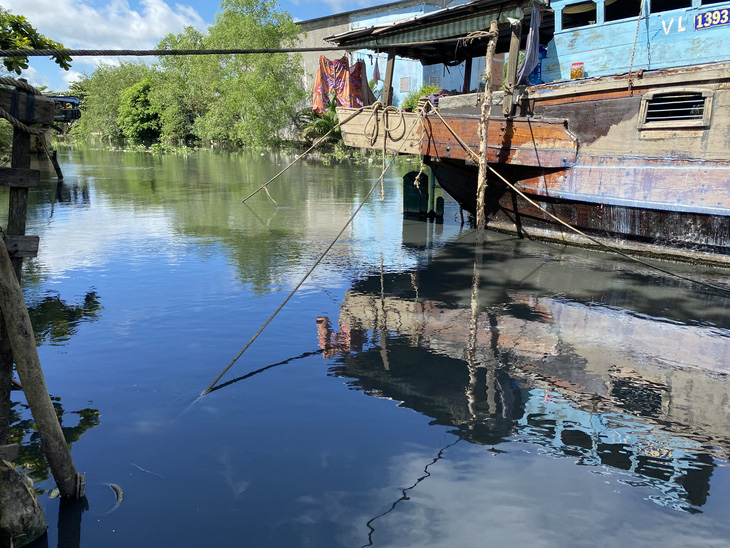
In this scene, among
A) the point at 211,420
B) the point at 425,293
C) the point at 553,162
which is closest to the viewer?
the point at 211,420

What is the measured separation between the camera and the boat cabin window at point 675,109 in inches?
380

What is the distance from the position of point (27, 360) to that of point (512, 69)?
10.6 metres

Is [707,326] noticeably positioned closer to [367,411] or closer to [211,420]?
[367,411]

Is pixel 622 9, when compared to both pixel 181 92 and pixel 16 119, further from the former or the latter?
pixel 181 92

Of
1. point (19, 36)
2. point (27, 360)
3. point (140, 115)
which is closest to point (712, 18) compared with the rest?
point (19, 36)

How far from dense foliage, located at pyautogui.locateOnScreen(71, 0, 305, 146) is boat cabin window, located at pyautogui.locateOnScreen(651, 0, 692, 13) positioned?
3358cm

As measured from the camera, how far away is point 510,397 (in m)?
5.49

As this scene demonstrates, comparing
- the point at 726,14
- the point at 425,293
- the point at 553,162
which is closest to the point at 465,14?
the point at 553,162

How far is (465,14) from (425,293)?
6341 millimetres

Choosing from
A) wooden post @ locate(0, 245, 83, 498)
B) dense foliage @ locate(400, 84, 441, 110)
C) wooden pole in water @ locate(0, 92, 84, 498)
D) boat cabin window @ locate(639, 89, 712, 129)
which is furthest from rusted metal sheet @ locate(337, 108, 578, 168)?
dense foliage @ locate(400, 84, 441, 110)

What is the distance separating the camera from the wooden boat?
989cm

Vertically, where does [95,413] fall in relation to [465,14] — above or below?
below

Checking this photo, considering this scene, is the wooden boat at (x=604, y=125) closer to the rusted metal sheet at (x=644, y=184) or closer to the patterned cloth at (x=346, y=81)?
the rusted metal sheet at (x=644, y=184)

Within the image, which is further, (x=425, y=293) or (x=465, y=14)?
(x=465, y=14)
